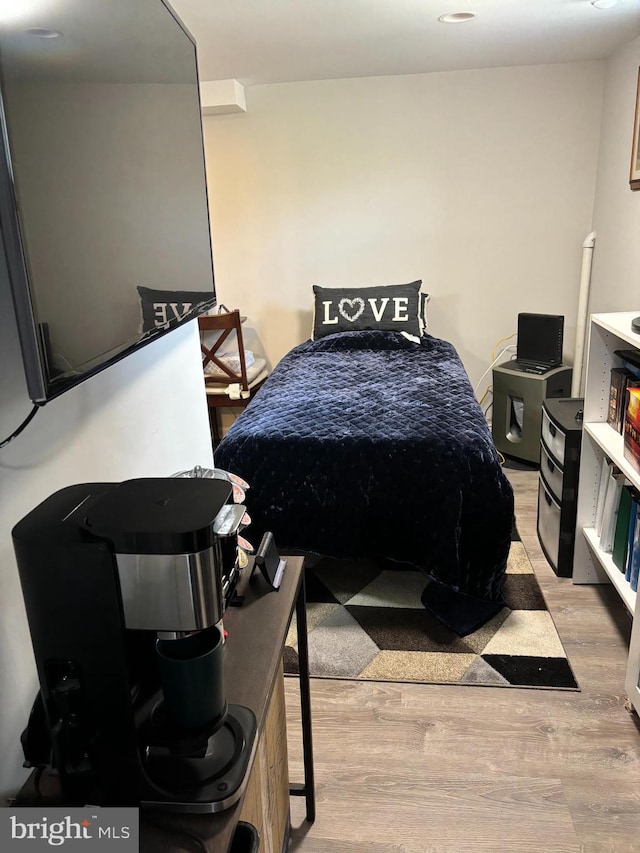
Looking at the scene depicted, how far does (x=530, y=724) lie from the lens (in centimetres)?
188

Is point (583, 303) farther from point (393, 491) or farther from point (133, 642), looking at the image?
point (133, 642)

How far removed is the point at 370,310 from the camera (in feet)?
12.4

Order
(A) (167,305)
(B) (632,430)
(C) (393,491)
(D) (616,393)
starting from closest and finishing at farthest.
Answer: (A) (167,305) < (B) (632,430) < (D) (616,393) < (C) (393,491)

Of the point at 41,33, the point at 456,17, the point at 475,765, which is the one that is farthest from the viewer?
the point at 456,17

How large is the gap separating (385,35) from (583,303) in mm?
1812

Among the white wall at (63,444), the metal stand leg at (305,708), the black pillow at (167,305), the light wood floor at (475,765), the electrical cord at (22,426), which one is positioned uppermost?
the black pillow at (167,305)

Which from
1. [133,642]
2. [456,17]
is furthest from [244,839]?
[456,17]

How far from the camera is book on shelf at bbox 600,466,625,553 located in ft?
7.32

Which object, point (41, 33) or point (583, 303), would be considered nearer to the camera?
point (41, 33)

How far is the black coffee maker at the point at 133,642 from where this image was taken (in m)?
0.74
